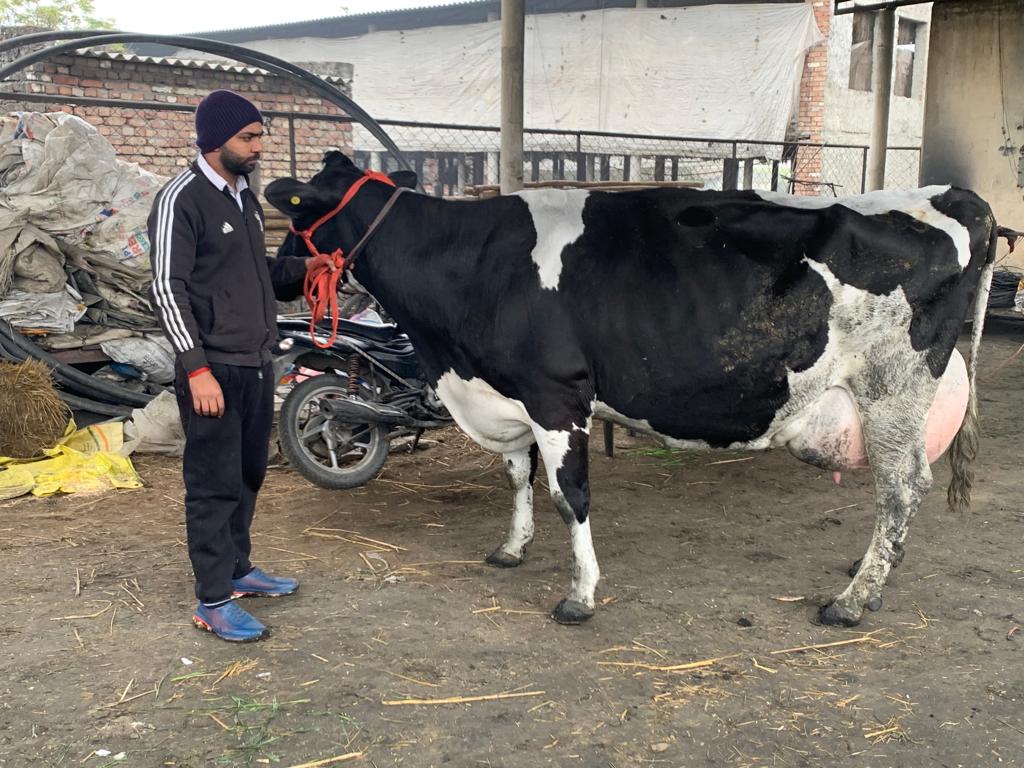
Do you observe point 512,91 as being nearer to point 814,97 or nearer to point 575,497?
point 575,497

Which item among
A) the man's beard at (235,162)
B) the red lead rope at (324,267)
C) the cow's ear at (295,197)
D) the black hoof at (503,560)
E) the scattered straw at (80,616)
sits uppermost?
the man's beard at (235,162)

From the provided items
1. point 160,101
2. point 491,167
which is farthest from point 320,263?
point 491,167

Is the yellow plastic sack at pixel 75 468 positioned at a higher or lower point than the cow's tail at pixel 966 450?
lower

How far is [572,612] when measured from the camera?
3.79m

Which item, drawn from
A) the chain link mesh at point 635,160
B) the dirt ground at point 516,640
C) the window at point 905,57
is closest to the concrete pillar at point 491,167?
the chain link mesh at point 635,160

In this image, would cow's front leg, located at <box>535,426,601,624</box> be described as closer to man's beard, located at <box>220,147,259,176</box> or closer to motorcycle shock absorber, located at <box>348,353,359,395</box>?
man's beard, located at <box>220,147,259,176</box>

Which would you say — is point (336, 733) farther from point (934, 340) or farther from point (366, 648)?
point (934, 340)

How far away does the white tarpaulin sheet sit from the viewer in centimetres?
1438

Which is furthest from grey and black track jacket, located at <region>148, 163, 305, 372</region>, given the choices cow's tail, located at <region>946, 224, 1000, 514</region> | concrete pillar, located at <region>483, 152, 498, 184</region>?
concrete pillar, located at <region>483, 152, 498, 184</region>

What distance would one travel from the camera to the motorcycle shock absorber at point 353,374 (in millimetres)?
5656

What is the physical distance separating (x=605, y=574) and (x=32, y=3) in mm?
30815

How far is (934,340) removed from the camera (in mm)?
3807

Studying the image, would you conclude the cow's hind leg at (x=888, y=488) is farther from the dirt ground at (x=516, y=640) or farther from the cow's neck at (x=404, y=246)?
the cow's neck at (x=404, y=246)

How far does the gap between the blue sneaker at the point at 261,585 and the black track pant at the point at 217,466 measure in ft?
1.02
